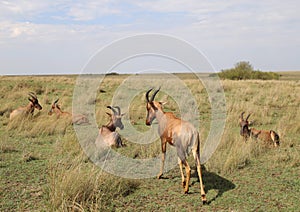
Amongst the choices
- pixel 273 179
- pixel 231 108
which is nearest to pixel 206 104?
pixel 231 108

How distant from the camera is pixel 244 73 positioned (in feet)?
172

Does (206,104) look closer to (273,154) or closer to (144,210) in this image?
(273,154)

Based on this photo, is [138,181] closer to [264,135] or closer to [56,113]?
[264,135]

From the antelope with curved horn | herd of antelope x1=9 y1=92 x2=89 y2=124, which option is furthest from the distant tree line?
the antelope with curved horn

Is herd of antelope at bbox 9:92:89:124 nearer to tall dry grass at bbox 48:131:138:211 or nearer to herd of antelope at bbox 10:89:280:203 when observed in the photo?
herd of antelope at bbox 10:89:280:203

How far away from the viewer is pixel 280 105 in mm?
18406

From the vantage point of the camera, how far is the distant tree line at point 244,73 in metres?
52.1

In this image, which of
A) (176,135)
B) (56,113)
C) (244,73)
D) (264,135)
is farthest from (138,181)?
(244,73)

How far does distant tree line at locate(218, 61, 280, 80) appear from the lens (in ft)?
171

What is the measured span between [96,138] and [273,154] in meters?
4.52

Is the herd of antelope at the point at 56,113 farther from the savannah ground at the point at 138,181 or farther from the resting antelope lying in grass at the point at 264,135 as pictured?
the resting antelope lying in grass at the point at 264,135

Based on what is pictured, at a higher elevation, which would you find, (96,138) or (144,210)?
(96,138)

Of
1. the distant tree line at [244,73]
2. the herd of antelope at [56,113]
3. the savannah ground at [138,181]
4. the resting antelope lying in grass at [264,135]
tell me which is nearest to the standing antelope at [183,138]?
the savannah ground at [138,181]

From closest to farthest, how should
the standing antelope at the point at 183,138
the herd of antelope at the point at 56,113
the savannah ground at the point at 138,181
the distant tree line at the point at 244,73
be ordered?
the savannah ground at the point at 138,181 < the standing antelope at the point at 183,138 < the herd of antelope at the point at 56,113 < the distant tree line at the point at 244,73
